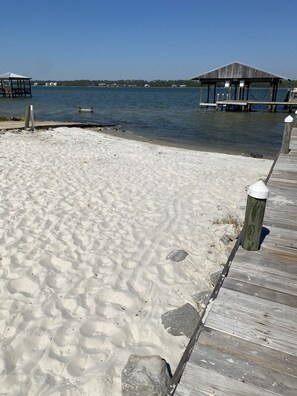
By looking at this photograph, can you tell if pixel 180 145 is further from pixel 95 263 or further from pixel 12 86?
pixel 12 86

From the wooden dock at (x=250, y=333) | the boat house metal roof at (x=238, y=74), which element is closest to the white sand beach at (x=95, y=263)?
the wooden dock at (x=250, y=333)

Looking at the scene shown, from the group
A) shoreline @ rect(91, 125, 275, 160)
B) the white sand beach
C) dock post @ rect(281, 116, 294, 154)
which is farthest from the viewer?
shoreline @ rect(91, 125, 275, 160)

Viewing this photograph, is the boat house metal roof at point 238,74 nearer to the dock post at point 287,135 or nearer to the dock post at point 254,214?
the dock post at point 287,135

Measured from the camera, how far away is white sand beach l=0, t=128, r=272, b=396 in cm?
287

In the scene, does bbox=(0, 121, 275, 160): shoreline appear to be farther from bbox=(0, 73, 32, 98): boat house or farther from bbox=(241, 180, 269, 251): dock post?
bbox=(0, 73, 32, 98): boat house

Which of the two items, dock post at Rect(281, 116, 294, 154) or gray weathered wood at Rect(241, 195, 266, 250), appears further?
dock post at Rect(281, 116, 294, 154)

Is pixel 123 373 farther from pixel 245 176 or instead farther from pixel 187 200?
pixel 245 176

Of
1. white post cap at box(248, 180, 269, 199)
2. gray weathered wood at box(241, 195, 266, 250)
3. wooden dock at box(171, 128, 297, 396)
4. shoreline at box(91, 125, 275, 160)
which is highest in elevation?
white post cap at box(248, 180, 269, 199)

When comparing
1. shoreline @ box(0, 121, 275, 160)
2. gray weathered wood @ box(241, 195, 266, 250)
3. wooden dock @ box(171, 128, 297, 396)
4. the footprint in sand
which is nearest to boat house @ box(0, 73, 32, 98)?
shoreline @ box(0, 121, 275, 160)

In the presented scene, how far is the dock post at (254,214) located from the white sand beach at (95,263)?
0.94 meters

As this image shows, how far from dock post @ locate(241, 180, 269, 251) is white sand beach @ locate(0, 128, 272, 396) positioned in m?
0.94

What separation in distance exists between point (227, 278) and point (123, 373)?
48.7 inches

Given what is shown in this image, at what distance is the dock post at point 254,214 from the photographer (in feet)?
10.3

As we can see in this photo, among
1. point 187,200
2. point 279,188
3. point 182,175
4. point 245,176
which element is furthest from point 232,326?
point 245,176
